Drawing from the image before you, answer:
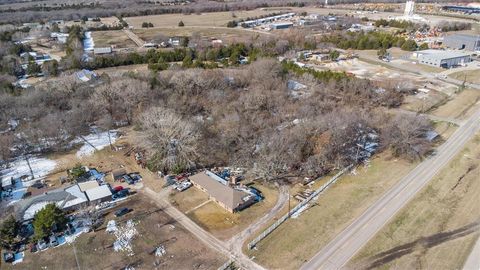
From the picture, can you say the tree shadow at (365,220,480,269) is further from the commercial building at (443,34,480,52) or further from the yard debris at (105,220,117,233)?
the commercial building at (443,34,480,52)

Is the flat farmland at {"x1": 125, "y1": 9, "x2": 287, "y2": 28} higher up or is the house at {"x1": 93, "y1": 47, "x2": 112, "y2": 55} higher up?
Result: the flat farmland at {"x1": 125, "y1": 9, "x2": 287, "y2": 28}

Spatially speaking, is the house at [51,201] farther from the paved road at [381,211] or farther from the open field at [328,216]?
the paved road at [381,211]

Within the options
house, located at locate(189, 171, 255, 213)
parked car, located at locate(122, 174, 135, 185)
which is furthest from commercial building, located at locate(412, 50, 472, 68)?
parked car, located at locate(122, 174, 135, 185)

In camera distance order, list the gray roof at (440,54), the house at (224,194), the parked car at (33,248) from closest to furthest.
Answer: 1. the parked car at (33,248)
2. the house at (224,194)
3. the gray roof at (440,54)

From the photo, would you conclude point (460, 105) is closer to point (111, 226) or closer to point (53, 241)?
point (111, 226)

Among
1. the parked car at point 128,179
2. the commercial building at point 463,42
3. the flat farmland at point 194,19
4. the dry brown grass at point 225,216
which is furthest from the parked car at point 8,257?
the flat farmland at point 194,19

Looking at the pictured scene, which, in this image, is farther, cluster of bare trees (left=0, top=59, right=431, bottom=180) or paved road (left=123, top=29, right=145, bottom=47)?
paved road (left=123, top=29, right=145, bottom=47)

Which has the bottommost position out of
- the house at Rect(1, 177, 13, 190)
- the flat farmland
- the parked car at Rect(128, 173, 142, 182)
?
the parked car at Rect(128, 173, 142, 182)
